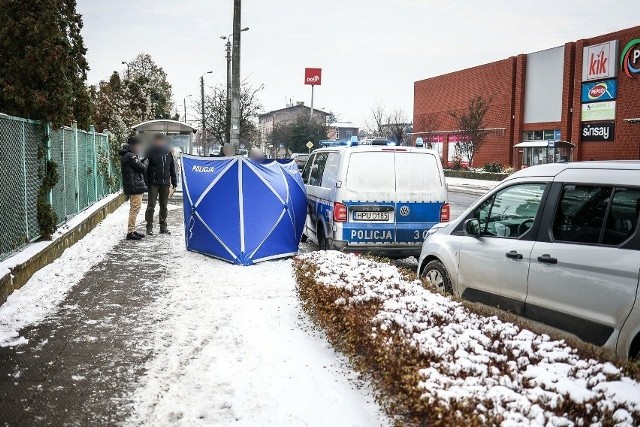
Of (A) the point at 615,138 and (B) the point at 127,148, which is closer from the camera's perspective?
(B) the point at 127,148

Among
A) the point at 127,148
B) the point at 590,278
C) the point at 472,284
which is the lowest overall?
the point at 472,284

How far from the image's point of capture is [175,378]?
4.51 meters

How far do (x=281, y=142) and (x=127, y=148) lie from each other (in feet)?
209

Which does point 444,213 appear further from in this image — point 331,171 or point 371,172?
point 331,171

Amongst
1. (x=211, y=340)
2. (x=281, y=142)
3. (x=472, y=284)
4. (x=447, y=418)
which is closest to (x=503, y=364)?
(x=447, y=418)

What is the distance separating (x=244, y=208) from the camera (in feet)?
29.6

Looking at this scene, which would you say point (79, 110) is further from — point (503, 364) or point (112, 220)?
point (503, 364)

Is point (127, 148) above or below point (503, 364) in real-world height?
above

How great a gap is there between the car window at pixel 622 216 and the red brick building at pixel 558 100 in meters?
33.5

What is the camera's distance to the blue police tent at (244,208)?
907 centimetres

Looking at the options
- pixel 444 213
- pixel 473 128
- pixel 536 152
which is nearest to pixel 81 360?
pixel 444 213

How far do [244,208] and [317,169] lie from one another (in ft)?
6.12

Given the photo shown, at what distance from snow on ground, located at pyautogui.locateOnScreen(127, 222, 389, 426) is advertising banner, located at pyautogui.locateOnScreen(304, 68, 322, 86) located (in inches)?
2998

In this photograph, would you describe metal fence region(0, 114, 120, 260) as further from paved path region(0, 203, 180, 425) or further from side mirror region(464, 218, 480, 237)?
side mirror region(464, 218, 480, 237)
